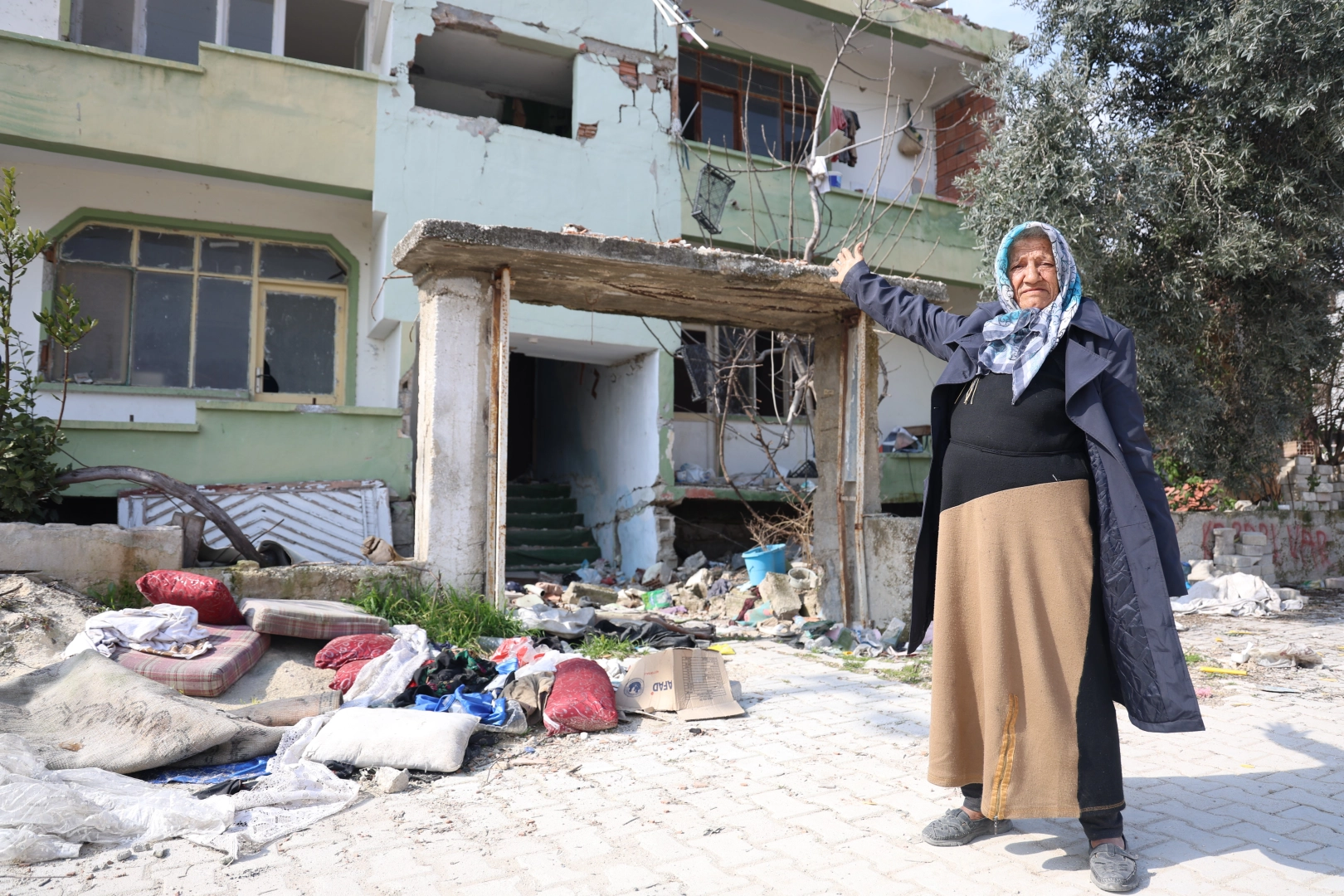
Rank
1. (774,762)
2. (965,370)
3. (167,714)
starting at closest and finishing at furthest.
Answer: (965,370), (167,714), (774,762)

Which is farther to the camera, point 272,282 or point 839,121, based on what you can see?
point 839,121

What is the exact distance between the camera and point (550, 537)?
466 inches

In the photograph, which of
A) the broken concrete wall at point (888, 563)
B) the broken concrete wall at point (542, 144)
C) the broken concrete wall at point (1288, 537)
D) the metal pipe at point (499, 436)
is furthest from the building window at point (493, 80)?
the broken concrete wall at point (1288, 537)

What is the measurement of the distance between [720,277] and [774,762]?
138 inches

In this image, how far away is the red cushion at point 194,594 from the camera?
4.78 m

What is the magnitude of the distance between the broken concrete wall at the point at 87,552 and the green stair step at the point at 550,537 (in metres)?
6.18

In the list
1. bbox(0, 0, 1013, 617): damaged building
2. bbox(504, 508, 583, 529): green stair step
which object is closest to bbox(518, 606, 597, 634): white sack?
bbox(0, 0, 1013, 617): damaged building

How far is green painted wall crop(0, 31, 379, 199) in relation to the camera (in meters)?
8.60

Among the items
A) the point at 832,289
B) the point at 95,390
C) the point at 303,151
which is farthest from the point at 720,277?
the point at 95,390

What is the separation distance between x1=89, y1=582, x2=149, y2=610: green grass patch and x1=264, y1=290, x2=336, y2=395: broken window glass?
220 inches

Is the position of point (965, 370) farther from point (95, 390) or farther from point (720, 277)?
point (95, 390)

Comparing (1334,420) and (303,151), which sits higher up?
(303,151)

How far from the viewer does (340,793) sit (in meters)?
3.31

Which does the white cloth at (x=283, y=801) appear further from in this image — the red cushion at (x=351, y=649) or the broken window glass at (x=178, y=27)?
the broken window glass at (x=178, y=27)
